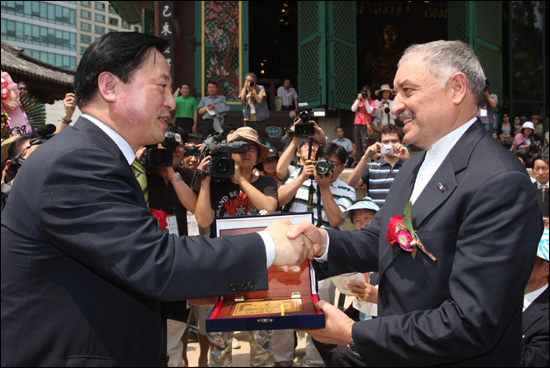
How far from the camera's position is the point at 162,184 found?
4004 millimetres

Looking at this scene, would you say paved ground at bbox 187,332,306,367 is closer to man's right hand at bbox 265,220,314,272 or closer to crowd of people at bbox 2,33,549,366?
crowd of people at bbox 2,33,549,366

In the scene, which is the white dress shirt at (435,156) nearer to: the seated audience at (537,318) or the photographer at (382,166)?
the seated audience at (537,318)

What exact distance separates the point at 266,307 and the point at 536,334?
69.5 inches

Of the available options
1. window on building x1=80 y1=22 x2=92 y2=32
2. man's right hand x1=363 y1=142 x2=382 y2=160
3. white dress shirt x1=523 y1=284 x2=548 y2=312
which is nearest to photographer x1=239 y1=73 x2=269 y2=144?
man's right hand x1=363 y1=142 x2=382 y2=160

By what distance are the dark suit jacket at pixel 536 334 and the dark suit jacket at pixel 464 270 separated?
0.96m

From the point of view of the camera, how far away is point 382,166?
5184mm

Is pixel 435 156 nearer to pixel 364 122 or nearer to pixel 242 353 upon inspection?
pixel 242 353

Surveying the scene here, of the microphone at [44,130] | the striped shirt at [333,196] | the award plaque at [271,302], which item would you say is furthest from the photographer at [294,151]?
the award plaque at [271,302]

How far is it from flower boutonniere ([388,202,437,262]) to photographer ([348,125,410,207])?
3.01m

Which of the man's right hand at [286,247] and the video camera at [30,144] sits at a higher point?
the video camera at [30,144]

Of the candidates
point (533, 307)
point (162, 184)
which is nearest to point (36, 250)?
point (162, 184)

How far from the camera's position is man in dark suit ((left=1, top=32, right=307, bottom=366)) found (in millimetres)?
1560

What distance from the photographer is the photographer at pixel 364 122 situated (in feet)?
32.4

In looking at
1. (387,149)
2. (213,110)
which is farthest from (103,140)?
(213,110)
